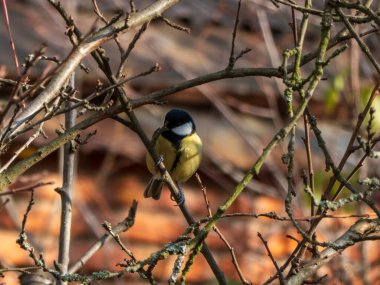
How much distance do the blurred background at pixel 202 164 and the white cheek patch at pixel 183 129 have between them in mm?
504

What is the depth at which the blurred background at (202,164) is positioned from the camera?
340cm

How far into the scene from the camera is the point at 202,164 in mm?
3660

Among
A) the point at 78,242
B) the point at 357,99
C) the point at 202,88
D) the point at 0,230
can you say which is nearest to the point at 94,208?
the point at 78,242

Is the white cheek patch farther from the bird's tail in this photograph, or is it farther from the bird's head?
the bird's tail

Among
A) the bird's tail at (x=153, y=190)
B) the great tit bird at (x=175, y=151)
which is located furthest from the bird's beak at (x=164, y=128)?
the bird's tail at (x=153, y=190)

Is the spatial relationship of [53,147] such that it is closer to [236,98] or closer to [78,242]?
[78,242]

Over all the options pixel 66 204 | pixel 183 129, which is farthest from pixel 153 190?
pixel 66 204

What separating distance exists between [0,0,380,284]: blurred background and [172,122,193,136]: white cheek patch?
504mm

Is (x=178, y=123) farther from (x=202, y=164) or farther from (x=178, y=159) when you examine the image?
(x=202, y=164)

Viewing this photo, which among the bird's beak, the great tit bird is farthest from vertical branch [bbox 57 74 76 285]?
the great tit bird

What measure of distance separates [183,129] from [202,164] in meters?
0.84

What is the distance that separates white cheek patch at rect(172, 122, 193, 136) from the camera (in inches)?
111

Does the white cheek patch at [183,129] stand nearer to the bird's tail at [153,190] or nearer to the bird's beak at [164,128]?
the bird's beak at [164,128]

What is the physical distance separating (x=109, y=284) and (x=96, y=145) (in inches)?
24.7
